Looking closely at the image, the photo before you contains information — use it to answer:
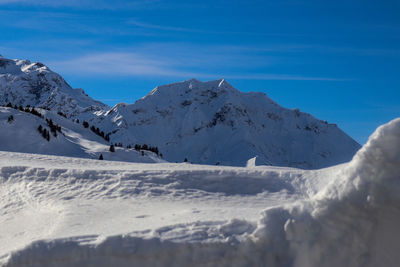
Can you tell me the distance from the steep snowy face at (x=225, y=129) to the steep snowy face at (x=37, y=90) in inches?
1381

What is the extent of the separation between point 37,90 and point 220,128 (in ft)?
255

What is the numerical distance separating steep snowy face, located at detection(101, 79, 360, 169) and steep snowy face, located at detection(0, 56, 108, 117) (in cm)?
3508

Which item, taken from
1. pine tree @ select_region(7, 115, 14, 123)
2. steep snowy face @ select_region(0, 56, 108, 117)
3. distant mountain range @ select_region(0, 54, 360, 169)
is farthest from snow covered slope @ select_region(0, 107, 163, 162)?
steep snowy face @ select_region(0, 56, 108, 117)

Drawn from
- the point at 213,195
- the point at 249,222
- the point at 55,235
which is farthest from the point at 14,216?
the point at 249,222

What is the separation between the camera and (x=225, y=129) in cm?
9312

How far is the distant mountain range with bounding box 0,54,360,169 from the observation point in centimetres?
8481

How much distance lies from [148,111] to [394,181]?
91.8 metres

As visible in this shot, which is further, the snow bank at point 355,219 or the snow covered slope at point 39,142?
the snow covered slope at point 39,142

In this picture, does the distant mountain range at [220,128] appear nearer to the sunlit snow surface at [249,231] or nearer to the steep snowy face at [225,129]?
the steep snowy face at [225,129]

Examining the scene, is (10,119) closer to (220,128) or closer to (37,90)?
(220,128)

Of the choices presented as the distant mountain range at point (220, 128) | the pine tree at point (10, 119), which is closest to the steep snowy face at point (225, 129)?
the distant mountain range at point (220, 128)

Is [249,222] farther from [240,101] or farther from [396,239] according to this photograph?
[240,101]

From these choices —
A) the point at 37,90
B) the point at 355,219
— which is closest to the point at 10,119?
the point at 355,219

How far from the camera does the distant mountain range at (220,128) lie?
278 feet
